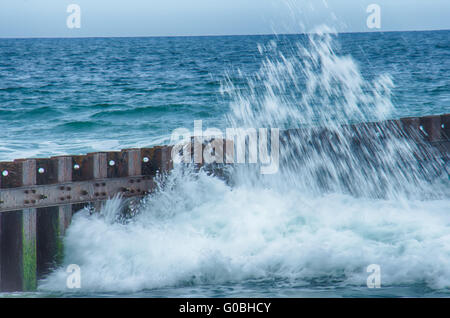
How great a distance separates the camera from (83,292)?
16.6 feet

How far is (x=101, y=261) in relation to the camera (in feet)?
17.9

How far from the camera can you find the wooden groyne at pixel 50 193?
5195 mm

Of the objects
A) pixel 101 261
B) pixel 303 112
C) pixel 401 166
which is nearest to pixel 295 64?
pixel 303 112

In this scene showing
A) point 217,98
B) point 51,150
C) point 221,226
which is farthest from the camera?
point 217,98

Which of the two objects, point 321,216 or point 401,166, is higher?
point 401,166

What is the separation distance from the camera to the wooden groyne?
520cm

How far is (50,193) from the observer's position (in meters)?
5.37

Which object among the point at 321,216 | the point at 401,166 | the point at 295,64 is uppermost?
the point at 295,64

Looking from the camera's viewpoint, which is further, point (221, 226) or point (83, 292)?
point (221, 226)

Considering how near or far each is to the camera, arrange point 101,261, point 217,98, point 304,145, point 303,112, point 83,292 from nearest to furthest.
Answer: point 83,292 → point 101,261 → point 304,145 → point 303,112 → point 217,98

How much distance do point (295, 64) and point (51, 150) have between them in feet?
91.6
